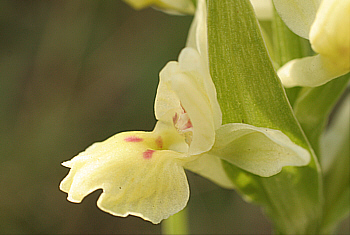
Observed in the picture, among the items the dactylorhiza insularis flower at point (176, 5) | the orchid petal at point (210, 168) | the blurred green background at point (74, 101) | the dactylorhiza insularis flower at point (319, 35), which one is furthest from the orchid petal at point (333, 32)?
the blurred green background at point (74, 101)

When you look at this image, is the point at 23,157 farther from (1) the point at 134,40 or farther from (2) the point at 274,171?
(2) the point at 274,171

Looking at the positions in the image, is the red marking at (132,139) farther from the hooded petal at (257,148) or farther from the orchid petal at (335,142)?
the orchid petal at (335,142)

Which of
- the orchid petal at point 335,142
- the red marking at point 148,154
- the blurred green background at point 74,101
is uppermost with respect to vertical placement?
the red marking at point 148,154

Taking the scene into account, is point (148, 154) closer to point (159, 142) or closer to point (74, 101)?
point (159, 142)

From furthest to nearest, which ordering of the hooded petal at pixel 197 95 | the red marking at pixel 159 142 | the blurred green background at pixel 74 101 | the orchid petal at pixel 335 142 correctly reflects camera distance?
the blurred green background at pixel 74 101 → the orchid petal at pixel 335 142 → the red marking at pixel 159 142 → the hooded petal at pixel 197 95

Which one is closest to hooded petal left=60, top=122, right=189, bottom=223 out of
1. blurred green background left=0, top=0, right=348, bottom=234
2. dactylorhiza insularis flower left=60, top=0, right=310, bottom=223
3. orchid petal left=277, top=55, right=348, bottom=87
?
dactylorhiza insularis flower left=60, top=0, right=310, bottom=223

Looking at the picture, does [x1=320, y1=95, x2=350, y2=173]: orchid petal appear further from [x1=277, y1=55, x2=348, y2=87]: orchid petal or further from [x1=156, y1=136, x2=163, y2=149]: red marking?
[x1=156, y1=136, x2=163, y2=149]: red marking

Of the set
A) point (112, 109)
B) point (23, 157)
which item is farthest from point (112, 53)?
point (23, 157)
